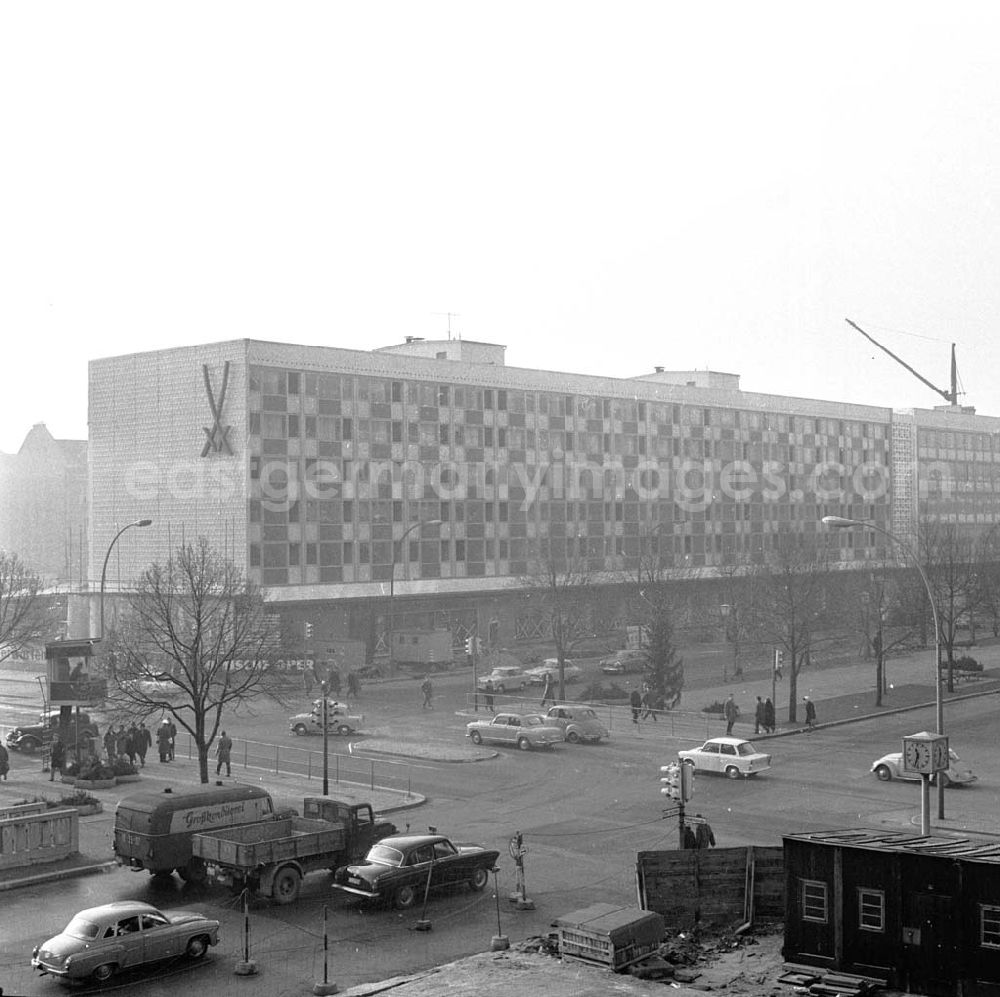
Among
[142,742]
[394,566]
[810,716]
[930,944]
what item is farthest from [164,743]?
[394,566]

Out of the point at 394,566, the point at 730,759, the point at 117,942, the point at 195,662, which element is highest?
the point at 394,566

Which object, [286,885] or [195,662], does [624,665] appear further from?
[286,885]

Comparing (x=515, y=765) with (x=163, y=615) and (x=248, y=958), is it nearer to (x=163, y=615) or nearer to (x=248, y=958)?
(x=163, y=615)

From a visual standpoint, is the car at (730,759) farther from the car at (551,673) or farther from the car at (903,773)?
the car at (551,673)

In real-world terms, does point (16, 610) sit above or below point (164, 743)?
above

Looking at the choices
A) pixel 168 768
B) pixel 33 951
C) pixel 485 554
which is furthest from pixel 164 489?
pixel 33 951

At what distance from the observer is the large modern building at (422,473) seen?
268 ft

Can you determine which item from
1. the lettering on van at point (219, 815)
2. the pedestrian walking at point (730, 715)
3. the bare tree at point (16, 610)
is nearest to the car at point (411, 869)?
the lettering on van at point (219, 815)

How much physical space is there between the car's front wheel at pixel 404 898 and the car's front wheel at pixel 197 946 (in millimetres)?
4301

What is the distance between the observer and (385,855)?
2530cm

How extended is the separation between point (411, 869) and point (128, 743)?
2012 centimetres

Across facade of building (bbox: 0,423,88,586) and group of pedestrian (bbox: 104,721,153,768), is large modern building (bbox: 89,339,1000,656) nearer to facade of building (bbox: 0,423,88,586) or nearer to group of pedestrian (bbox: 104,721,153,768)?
group of pedestrian (bbox: 104,721,153,768)

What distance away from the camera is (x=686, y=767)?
2728 cm

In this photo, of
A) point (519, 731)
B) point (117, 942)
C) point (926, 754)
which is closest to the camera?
point (117, 942)
